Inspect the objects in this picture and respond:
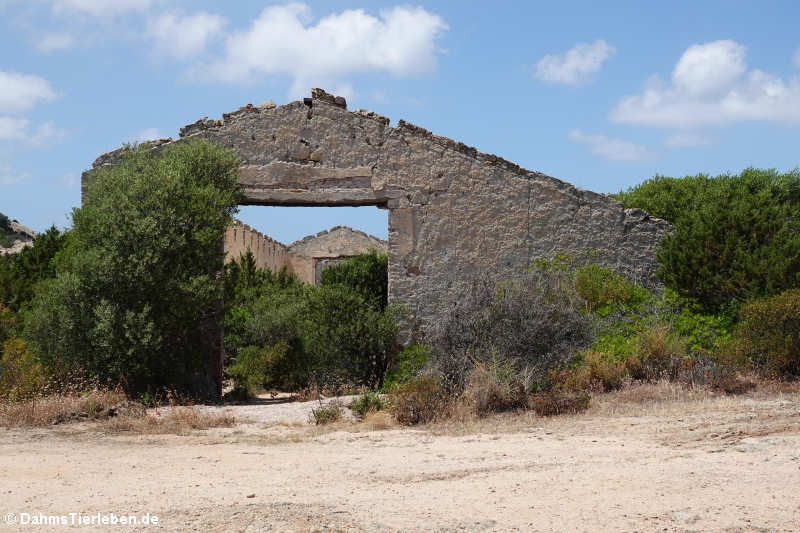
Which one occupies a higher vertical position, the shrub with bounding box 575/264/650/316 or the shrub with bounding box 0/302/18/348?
the shrub with bounding box 575/264/650/316

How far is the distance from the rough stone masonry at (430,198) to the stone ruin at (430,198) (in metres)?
0.02

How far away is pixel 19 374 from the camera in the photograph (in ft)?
33.6

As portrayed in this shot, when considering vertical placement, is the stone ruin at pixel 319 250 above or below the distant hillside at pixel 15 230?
below

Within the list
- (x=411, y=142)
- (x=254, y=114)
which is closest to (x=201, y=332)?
(x=254, y=114)

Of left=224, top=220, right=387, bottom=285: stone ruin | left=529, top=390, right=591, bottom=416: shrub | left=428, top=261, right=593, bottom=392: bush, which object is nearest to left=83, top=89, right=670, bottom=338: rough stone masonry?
left=428, top=261, right=593, bottom=392: bush

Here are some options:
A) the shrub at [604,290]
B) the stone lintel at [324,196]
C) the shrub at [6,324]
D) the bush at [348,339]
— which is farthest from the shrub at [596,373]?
the shrub at [6,324]

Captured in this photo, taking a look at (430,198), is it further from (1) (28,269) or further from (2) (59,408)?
(1) (28,269)

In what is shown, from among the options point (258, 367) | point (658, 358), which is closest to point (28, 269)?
point (258, 367)

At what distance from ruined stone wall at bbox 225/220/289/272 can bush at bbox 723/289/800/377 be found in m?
14.9

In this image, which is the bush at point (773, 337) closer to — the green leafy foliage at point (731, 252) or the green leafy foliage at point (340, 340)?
the green leafy foliage at point (731, 252)

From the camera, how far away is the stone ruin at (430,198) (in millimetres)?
12047

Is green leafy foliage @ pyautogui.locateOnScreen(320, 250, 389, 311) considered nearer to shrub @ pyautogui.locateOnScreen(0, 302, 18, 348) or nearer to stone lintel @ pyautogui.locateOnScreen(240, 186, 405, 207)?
stone lintel @ pyautogui.locateOnScreen(240, 186, 405, 207)

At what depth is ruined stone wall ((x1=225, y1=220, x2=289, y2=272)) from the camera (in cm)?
2342

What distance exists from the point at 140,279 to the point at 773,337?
8.24 meters
